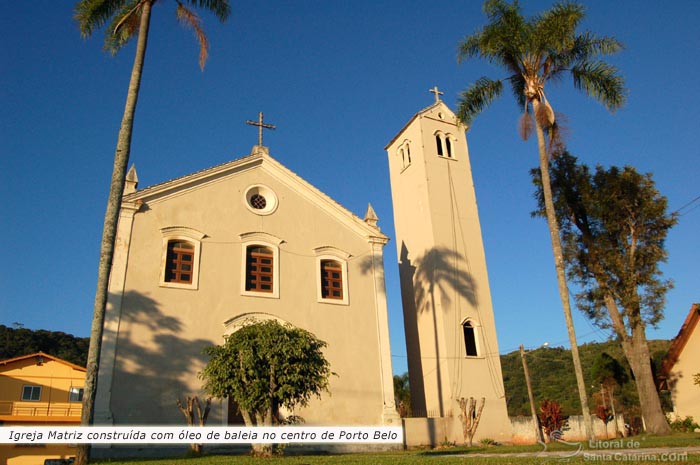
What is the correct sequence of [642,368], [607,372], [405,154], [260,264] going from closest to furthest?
[260,264] < [642,368] < [405,154] < [607,372]

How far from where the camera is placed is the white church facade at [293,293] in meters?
18.0

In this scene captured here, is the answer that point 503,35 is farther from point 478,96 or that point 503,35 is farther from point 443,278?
point 443,278

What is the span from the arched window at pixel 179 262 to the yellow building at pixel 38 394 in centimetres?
2064

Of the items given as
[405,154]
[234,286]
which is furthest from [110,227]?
[405,154]

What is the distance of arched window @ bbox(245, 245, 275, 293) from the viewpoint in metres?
20.4

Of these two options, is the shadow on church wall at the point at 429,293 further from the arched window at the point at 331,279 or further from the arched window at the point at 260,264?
the arched window at the point at 260,264

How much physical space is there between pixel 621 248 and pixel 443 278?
804cm

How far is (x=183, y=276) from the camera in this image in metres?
19.5

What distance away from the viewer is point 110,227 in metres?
12.8

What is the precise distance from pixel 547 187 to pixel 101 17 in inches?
580

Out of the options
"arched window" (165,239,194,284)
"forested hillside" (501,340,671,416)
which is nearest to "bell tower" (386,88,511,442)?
"arched window" (165,239,194,284)

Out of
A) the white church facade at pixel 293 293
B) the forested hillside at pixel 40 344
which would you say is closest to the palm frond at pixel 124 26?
the white church facade at pixel 293 293

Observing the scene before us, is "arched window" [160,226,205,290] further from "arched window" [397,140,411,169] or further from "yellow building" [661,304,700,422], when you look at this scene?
"yellow building" [661,304,700,422]

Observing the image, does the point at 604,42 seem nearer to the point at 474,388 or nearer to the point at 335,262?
the point at 335,262
